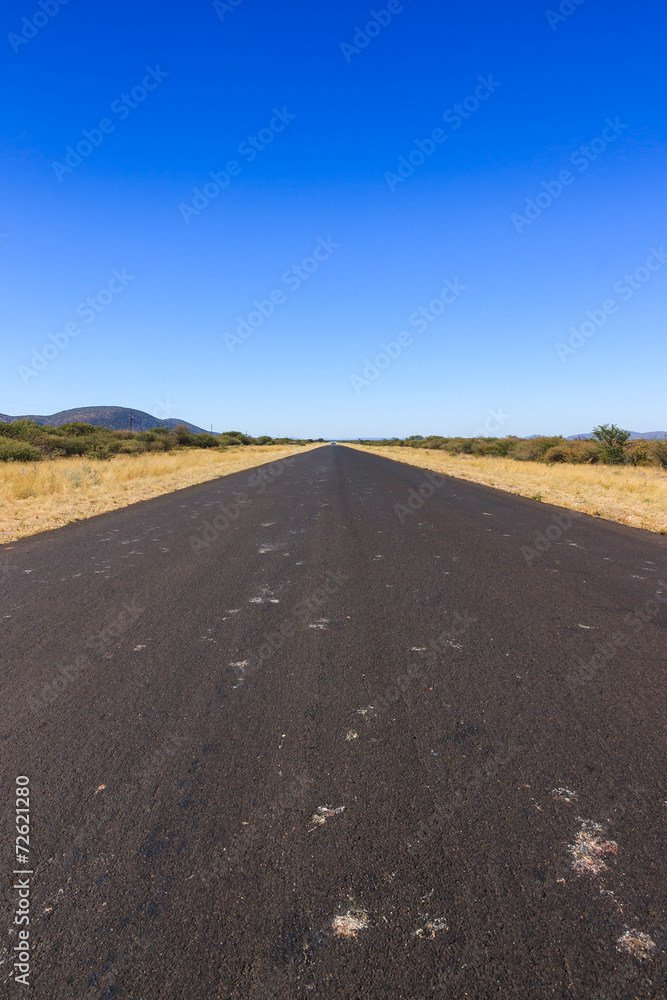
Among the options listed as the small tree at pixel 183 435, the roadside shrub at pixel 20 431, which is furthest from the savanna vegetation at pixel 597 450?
the small tree at pixel 183 435

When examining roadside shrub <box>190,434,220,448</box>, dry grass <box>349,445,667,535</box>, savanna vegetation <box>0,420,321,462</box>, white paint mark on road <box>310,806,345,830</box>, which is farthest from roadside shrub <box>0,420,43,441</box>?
white paint mark on road <box>310,806,345,830</box>

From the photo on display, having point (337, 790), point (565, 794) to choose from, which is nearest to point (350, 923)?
point (337, 790)

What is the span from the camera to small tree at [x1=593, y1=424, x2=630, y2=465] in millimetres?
28984

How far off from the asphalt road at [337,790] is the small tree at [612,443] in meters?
28.0

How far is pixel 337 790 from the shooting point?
7.39 ft

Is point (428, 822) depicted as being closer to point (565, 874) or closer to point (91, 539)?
point (565, 874)

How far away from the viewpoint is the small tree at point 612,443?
2898 centimetres

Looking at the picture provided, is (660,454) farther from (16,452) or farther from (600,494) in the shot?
(16,452)

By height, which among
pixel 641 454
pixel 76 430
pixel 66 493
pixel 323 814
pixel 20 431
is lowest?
pixel 323 814

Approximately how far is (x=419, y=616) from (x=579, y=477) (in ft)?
58.4

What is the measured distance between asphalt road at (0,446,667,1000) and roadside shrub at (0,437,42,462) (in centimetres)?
2173

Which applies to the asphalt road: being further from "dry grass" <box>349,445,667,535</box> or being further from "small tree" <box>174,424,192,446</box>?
"small tree" <box>174,424,192,446</box>

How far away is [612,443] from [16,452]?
35018mm

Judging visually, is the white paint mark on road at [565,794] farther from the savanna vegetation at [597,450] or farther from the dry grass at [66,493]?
the savanna vegetation at [597,450]
